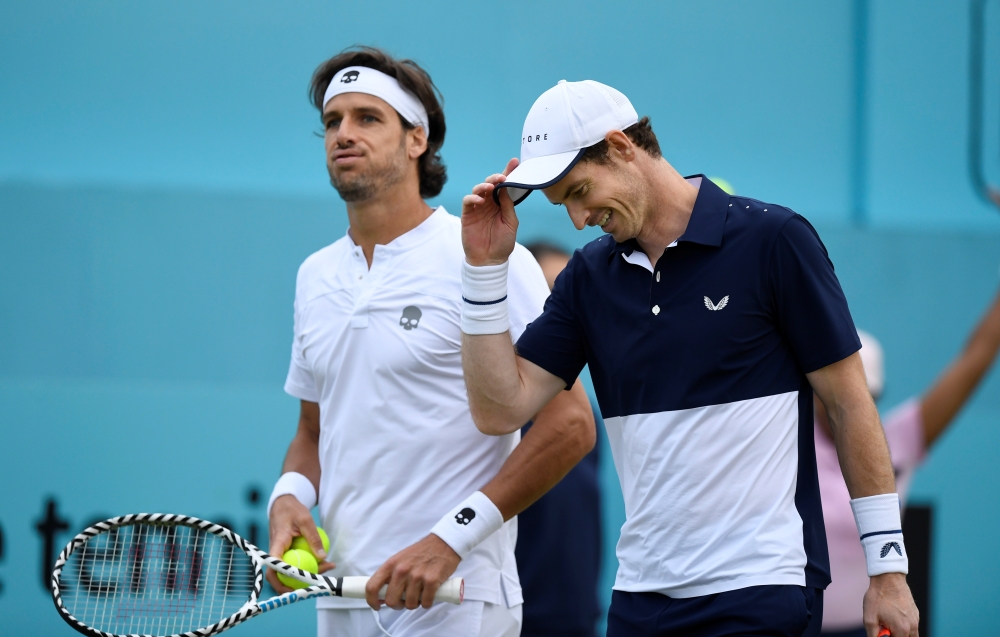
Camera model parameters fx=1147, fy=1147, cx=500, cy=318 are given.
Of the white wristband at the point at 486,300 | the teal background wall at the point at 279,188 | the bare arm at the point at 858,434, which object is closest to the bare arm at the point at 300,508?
the white wristband at the point at 486,300

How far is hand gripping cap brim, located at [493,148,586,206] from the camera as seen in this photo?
7.84 feet

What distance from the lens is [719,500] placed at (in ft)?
7.57

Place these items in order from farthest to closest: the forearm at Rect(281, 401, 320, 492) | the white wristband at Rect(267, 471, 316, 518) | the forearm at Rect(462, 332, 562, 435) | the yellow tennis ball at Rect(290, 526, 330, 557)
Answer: the forearm at Rect(281, 401, 320, 492) < the white wristband at Rect(267, 471, 316, 518) < the yellow tennis ball at Rect(290, 526, 330, 557) < the forearm at Rect(462, 332, 562, 435)

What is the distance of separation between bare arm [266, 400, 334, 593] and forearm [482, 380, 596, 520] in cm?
49

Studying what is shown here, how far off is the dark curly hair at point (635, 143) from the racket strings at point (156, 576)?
1.25 meters

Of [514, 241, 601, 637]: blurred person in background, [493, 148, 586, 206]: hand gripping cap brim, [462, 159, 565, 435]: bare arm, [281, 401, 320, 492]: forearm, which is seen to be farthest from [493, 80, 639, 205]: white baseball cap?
[514, 241, 601, 637]: blurred person in background

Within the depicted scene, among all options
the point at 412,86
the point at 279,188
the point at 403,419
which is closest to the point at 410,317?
the point at 403,419

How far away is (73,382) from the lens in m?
5.19

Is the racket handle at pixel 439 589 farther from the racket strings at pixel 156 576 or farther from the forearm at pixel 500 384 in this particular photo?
the forearm at pixel 500 384

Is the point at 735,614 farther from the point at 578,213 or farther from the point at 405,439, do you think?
the point at 405,439

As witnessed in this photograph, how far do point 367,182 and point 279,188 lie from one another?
Result: 2.44m

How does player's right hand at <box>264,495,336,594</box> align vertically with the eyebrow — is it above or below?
below

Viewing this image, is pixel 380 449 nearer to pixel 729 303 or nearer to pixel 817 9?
pixel 729 303

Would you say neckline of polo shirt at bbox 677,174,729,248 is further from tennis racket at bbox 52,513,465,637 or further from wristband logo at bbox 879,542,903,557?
tennis racket at bbox 52,513,465,637
